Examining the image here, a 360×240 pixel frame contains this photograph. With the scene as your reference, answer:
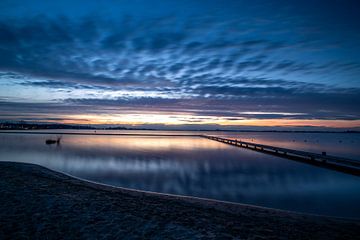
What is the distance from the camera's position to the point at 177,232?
20.8 ft

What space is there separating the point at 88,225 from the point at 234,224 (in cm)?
412

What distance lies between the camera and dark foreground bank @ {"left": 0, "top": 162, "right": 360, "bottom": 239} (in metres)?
6.16

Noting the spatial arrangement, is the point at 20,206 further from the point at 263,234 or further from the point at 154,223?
the point at 263,234

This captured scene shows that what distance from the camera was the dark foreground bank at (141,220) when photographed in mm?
6160

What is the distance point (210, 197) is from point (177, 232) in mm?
5907

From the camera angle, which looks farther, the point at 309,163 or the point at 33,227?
the point at 309,163

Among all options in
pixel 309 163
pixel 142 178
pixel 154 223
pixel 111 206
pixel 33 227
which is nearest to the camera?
pixel 33 227

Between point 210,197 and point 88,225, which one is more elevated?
point 88,225

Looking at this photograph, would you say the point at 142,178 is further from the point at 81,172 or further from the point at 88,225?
the point at 88,225

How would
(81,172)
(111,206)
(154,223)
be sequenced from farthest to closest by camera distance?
(81,172), (111,206), (154,223)

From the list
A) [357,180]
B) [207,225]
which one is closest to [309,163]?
[357,180]

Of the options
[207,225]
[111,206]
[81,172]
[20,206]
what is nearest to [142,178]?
[81,172]

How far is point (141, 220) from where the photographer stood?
717 centimetres

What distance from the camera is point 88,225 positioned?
6.55 meters
